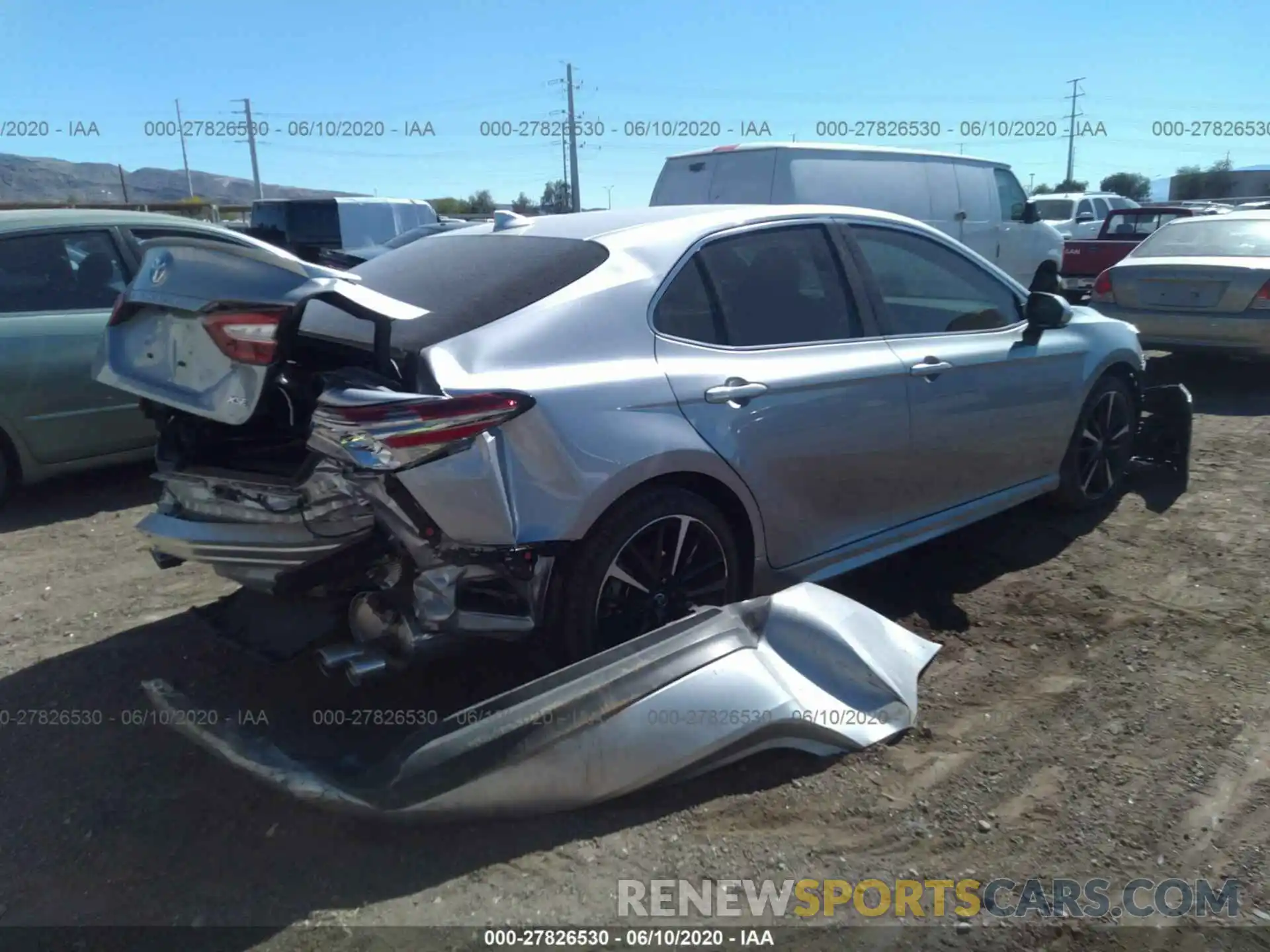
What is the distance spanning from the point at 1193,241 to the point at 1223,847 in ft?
26.9

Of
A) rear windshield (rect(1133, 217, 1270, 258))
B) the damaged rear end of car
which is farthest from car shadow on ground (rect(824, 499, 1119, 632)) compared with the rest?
rear windshield (rect(1133, 217, 1270, 258))

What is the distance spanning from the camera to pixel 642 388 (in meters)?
3.18

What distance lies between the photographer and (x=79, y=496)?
6.17m

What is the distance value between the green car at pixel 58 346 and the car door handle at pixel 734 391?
11.2ft

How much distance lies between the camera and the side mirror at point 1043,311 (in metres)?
4.73

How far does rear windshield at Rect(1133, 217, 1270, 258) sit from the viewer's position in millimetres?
8914

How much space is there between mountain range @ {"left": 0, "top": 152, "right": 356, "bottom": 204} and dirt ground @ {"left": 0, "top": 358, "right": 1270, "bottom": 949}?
60.1 metres

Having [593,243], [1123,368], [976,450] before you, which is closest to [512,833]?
[593,243]

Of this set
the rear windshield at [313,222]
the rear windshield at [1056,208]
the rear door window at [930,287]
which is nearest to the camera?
the rear door window at [930,287]

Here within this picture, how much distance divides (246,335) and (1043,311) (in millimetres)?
3605

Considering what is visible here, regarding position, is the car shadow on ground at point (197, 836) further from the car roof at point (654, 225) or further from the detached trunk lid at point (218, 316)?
the car roof at point (654, 225)

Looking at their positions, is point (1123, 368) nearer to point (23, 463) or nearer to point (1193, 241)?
point (1193, 241)

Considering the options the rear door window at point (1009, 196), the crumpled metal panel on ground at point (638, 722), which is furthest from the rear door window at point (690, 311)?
the rear door window at point (1009, 196)

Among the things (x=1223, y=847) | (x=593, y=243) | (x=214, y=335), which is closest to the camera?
(x=1223, y=847)
